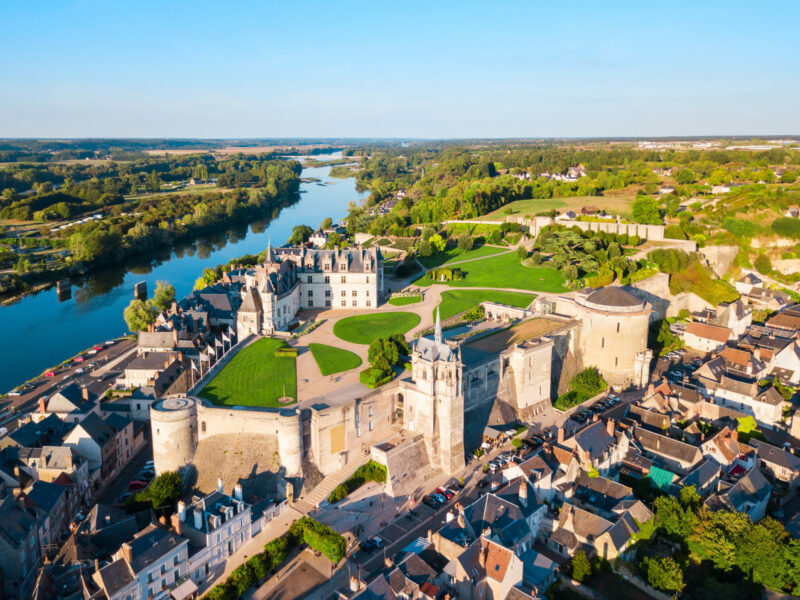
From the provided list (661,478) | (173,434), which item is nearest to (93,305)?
(173,434)

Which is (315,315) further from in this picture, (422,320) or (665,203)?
(665,203)

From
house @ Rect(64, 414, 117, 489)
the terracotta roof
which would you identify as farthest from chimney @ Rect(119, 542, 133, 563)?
the terracotta roof

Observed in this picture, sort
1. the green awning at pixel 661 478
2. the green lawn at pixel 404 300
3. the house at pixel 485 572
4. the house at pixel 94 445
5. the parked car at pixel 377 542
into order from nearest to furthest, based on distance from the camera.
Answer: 1. the house at pixel 485 572
2. the parked car at pixel 377 542
3. the green awning at pixel 661 478
4. the house at pixel 94 445
5. the green lawn at pixel 404 300

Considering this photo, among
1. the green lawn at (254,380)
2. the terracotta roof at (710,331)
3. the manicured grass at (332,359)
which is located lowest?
the terracotta roof at (710,331)

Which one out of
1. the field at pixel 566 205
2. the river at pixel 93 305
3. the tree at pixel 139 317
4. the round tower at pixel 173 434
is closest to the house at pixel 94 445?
the round tower at pixel 173 434

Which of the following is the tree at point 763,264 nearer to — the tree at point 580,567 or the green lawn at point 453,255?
the green lawn at point 453,255

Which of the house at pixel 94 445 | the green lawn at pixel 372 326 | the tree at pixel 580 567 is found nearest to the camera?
the tree at pixel 580 567

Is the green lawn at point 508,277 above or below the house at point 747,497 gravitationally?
above
